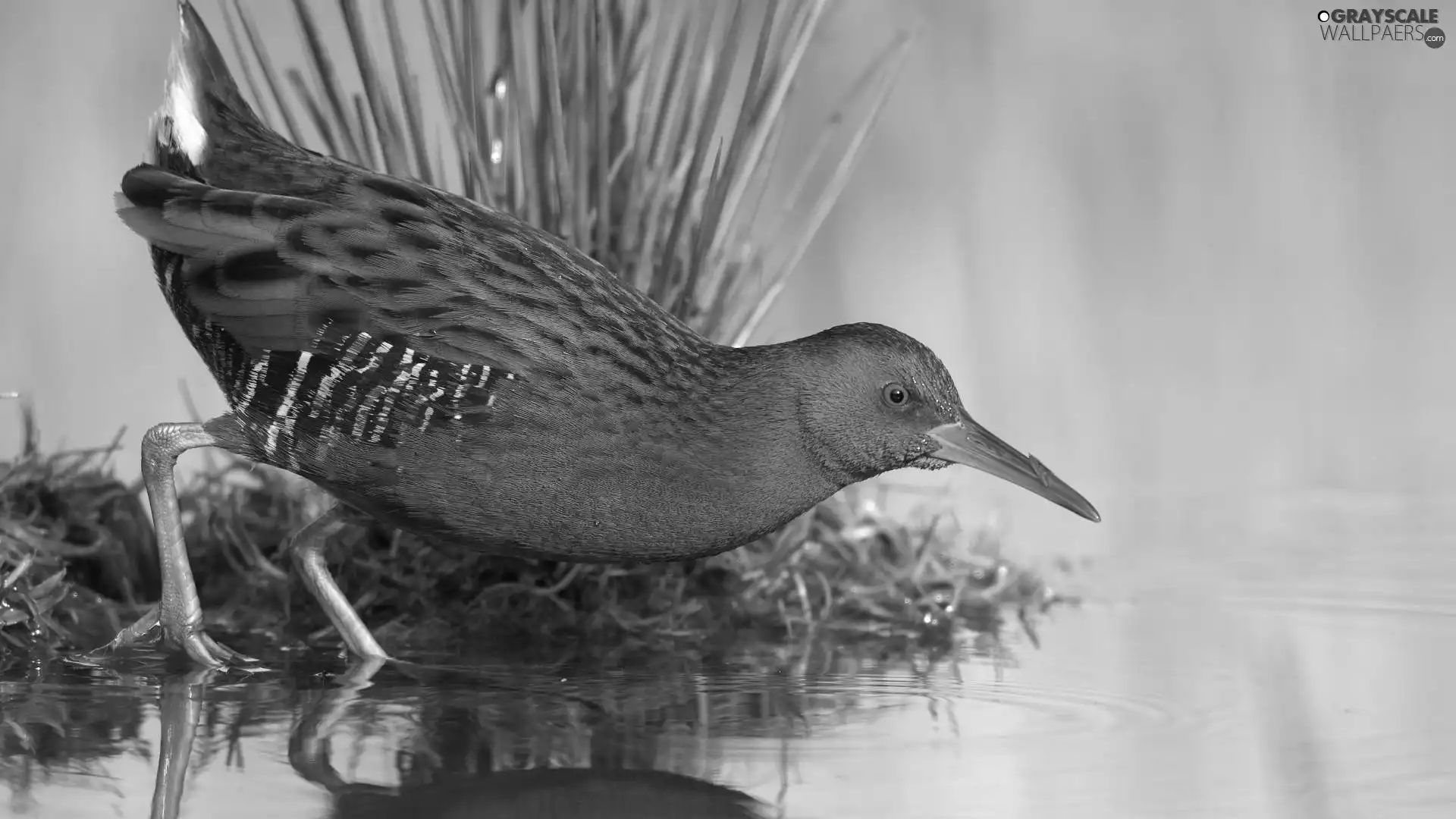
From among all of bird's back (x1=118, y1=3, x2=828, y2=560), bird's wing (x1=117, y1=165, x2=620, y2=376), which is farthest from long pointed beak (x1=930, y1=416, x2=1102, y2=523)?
bird's wing (x1=117, y1=165, x2=620, y2=376)

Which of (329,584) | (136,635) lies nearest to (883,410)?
(329,584)

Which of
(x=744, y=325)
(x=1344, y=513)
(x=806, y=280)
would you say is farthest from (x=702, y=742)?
(x=806, y=280)

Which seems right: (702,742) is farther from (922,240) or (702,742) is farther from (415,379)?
(922,240)

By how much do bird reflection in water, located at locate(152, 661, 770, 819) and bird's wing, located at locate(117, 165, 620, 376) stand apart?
85cm

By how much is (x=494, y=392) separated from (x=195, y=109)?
1301 mm

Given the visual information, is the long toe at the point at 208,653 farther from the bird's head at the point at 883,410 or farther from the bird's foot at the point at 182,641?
the bird's head at the point at 883,410

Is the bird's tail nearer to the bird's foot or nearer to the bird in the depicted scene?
the bird

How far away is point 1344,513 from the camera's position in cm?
472

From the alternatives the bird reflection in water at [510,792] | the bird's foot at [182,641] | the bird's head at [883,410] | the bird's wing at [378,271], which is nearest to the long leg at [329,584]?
the bird's foot at [182,641]

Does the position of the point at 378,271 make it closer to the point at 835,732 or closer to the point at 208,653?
the point at 208,653

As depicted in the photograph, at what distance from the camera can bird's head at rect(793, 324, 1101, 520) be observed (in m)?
3.31

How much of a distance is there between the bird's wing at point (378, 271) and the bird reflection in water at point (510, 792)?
85cm

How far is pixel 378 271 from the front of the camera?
3.28 metres

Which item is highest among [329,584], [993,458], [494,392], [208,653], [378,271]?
[378,271]
